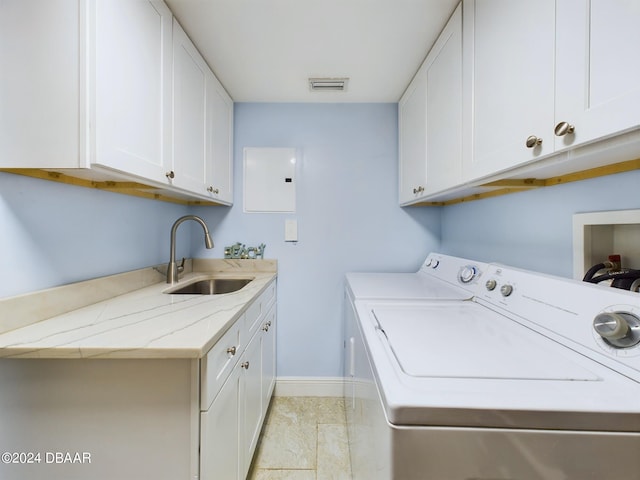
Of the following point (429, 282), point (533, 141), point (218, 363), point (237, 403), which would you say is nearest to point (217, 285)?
point (237, 403)

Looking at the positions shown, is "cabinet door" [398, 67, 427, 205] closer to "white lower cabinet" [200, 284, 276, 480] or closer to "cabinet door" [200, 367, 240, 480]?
"white lower cabinet" [200, 284, 276, 480]

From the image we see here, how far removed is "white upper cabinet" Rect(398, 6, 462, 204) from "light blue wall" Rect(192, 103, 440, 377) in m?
0.26

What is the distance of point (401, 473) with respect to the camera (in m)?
0.53

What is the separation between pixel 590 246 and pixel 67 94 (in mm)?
1800

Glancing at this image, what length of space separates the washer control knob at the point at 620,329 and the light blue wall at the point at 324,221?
147 cm

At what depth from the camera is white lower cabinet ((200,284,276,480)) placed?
0.85 meters

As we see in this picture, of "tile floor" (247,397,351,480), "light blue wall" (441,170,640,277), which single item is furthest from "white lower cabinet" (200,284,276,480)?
"light blue wall" (441,170,640,277)

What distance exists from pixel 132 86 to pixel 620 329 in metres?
1.62

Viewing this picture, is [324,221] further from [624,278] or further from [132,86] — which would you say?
[624,278]

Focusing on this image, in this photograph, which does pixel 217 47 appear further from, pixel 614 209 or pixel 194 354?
pixel 614 209

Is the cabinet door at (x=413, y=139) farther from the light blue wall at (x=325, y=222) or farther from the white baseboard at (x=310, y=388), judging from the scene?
the white baseboard at (x=310, y=388)

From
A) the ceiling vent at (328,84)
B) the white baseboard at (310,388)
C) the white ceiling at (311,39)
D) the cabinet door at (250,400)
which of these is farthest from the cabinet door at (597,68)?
the white baseboard at (310,388)

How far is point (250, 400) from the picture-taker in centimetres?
134

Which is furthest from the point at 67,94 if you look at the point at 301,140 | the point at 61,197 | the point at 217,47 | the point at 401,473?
the point at 301,140
